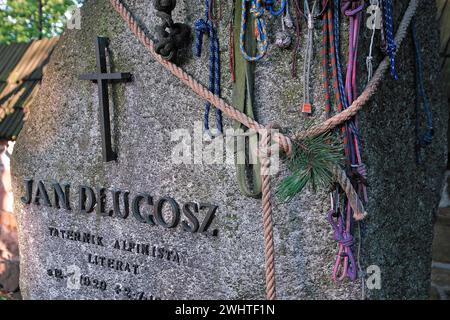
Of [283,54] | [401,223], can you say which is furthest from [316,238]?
[283,54]

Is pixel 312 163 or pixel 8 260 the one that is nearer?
pixel 312 163

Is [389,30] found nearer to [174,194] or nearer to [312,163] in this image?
[312,163]

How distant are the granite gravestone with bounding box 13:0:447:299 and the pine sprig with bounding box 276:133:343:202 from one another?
0.35 ft

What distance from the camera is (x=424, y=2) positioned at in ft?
6.45

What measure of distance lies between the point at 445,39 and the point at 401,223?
4.81 feet

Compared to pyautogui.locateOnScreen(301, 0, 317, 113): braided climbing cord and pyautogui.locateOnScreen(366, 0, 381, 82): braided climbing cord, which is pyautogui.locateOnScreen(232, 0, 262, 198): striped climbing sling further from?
pyautogui.locateOnScreen(366, 0, 381, 82): braided climbing cord

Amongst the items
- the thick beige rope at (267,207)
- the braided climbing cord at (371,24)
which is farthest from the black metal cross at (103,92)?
the braided climbing cord at (371,24)

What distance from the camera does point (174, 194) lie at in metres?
1.85

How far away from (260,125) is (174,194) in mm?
509

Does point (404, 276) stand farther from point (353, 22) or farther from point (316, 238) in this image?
point (353, 22)

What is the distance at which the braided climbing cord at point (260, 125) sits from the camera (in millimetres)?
1444

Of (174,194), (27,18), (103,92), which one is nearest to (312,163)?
(174,194)

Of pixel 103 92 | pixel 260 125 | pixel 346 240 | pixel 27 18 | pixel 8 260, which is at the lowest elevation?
pixel 8 260

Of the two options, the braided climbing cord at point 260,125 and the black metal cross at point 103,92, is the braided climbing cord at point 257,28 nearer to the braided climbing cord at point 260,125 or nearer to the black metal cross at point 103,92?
the braided climbing cord at point 260,125
